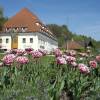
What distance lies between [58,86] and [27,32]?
78739 millimetres

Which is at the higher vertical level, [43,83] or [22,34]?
[22,34]

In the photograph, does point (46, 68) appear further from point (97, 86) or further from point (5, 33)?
point (5, 33)

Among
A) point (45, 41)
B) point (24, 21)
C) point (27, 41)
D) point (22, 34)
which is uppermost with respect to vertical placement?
point (24, 21)

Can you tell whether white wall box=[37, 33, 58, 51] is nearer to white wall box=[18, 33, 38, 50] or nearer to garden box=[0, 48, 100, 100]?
white wall box=[18, 33, 38, 50]

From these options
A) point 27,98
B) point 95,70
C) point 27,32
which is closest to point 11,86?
point 27,98

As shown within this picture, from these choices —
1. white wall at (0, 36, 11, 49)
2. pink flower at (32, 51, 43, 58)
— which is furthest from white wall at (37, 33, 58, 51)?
pink flower at (32, 51, 43, 58)

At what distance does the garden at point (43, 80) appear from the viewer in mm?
5338

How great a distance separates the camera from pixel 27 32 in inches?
3312

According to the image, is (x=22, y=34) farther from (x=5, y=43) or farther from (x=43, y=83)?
(x=43, y=83)

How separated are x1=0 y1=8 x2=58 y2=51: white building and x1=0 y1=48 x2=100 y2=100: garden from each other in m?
73.8

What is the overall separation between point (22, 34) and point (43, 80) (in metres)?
78.9

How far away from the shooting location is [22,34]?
279 ft

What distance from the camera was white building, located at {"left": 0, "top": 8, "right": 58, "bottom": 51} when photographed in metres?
83.6

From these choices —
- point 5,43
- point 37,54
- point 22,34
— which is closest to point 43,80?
point 37,54
